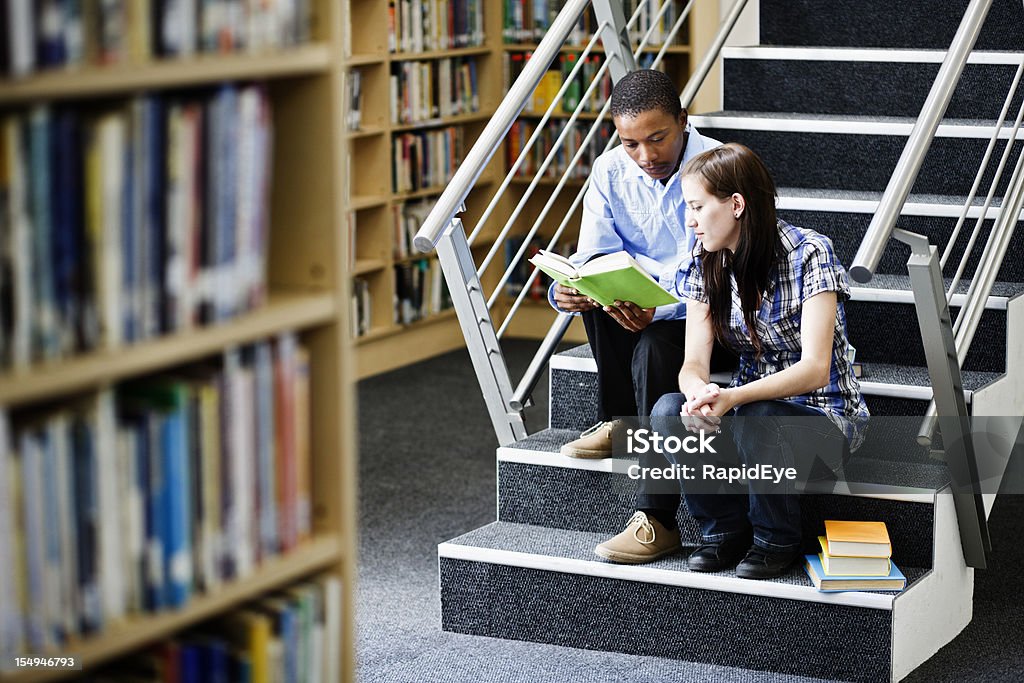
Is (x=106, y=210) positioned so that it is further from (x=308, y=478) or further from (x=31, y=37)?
(x=308, y=478)

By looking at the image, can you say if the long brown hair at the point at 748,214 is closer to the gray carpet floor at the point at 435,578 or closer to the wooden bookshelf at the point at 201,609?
the gray carpet floor at the point at 435,578

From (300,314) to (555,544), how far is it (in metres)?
1.34

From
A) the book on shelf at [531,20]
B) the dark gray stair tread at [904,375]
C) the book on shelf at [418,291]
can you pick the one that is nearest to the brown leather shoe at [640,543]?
the dark gray stair tread at [904,375]

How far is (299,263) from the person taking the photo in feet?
4.56

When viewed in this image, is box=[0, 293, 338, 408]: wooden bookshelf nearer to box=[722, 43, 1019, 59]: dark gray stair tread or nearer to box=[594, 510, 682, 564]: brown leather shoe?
box=[594, 510, 682, 564]: brown leather shoe

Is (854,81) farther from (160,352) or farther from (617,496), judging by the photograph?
(160,352)

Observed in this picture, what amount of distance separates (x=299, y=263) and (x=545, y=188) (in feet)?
13.2

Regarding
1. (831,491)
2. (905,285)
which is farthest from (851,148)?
(831,491)

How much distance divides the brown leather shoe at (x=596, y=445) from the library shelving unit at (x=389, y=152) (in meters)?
2.24

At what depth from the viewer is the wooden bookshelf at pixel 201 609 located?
1.17m

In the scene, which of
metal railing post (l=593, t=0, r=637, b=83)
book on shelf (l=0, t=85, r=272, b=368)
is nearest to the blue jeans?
metal railing post (l=593, t=0, r=637, b=83)

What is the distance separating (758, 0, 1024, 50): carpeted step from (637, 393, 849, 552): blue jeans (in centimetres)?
157

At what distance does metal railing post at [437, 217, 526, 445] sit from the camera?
8.50ft

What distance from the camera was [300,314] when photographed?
1.32m
